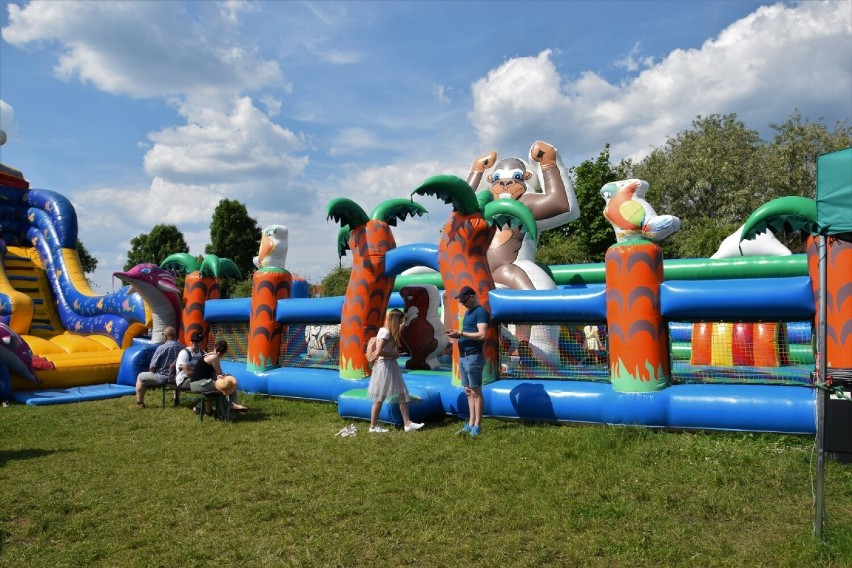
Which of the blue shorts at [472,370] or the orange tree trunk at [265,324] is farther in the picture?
the orange tree trunk at [265,324]

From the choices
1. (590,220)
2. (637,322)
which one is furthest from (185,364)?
(590,220)

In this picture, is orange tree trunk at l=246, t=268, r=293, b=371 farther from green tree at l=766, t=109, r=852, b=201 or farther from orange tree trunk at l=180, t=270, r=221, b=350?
green tree at l=766, t=109, r=852, b=201

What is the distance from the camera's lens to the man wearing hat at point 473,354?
575 cm

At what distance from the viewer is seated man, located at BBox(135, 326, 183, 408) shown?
7.82 meters

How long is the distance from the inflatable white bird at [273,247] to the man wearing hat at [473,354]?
4.07 metres

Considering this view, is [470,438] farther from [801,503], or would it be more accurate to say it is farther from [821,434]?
[821,434]

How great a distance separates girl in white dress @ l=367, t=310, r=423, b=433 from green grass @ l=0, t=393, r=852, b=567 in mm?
225

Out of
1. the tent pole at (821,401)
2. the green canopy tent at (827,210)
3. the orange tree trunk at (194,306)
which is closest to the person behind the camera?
the green canopy tent at (827,210)

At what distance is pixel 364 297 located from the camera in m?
7.85

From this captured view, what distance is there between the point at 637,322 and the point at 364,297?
3437mm

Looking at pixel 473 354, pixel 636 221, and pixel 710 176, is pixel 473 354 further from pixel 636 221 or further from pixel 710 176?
pixel 710 176

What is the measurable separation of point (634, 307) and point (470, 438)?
195 centimetres

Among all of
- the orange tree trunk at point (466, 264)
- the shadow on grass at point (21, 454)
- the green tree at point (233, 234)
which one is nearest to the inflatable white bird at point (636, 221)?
the orange tree trunk at point (466, 264)

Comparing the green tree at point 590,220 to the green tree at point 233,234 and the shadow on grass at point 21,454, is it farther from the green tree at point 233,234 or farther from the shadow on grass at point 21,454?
the shadow on grass at point 21,454
